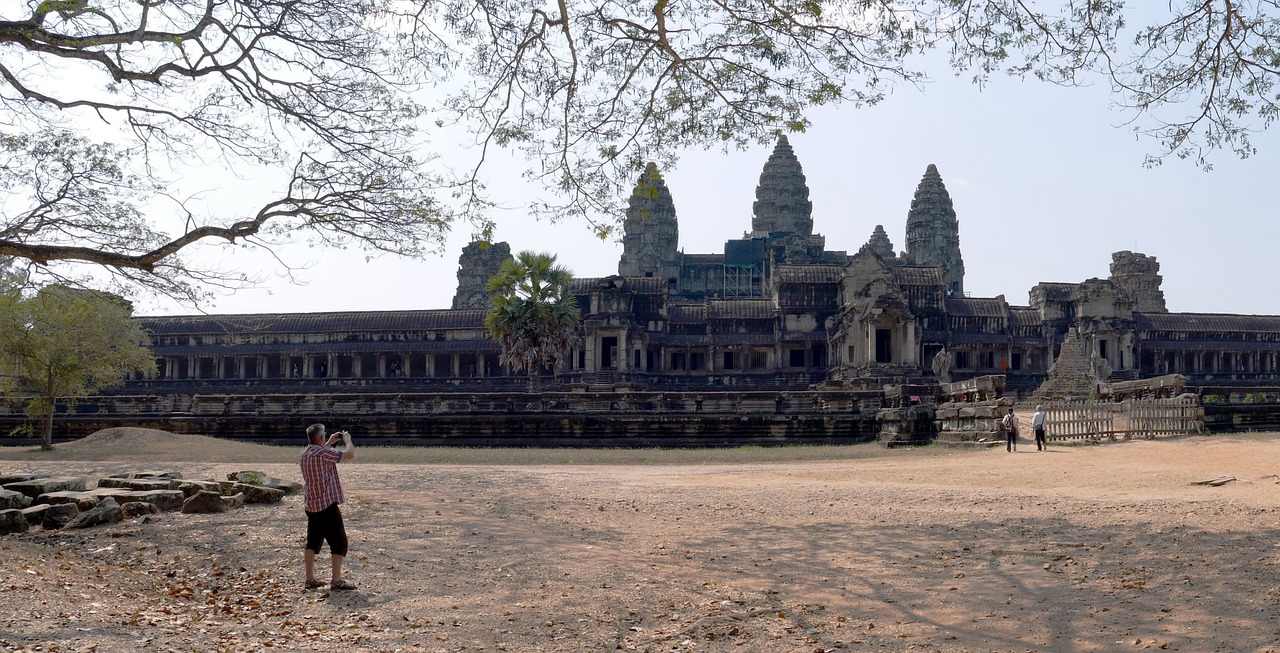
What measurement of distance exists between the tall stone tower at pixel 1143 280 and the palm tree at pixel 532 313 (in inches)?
1713

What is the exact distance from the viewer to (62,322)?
27109 mm

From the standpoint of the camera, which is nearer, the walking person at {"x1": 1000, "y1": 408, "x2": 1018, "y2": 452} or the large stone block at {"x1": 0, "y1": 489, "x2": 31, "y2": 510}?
the large stone block at {"x1": 0, "y1": 489, "x2": 31, "y2": 510}

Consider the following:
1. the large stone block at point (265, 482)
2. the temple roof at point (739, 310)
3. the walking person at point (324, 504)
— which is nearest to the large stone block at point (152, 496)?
the large stone block at point (265, 482)

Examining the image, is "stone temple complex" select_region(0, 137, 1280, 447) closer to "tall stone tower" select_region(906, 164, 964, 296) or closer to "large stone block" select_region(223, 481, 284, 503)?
"tall stone tower" select_region(906, 164, 964, 296)

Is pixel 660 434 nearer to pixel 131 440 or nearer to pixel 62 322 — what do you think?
pixel 131 440

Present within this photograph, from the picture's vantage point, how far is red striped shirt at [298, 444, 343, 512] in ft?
29.5

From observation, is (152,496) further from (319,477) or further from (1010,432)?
(1010,432)

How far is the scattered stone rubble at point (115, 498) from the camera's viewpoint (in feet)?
39.0

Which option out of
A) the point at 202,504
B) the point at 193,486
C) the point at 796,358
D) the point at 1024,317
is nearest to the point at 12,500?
the point at 202,504

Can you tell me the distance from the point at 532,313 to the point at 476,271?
30.2 m

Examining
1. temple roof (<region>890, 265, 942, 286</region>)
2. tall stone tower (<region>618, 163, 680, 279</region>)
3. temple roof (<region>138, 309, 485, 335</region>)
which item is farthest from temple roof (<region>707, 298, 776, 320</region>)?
tall stone tower (<region>618, 163, 680, 279</region>)

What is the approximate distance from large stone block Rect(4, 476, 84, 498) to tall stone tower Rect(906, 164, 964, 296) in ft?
241

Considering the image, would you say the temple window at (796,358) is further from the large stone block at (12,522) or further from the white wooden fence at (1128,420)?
the large stone block at (12,522)

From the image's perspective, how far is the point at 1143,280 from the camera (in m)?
68.4
